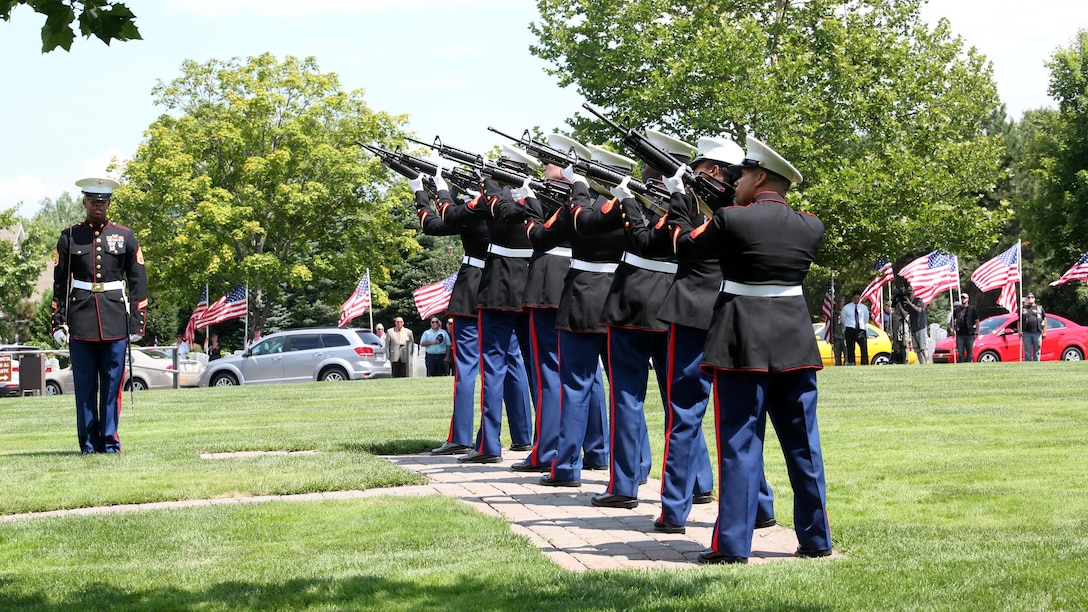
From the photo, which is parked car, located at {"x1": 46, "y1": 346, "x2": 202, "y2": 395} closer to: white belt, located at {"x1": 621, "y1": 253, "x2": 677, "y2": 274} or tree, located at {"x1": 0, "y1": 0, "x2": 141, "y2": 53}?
white belt, located at {"x1": 621, "y1": 253, "x2": 677, "y2": 274}

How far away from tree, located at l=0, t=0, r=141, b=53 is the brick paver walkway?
118 inches

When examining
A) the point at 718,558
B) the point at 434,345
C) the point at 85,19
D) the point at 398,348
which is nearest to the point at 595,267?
the point at 718,558

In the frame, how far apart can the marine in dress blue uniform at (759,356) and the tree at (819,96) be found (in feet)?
110

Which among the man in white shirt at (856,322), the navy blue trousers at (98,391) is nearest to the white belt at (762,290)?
the navy blue trousers at (98,391)

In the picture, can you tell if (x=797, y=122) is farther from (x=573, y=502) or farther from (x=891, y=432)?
(x=573, y=502)

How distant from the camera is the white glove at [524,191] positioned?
9547 mm

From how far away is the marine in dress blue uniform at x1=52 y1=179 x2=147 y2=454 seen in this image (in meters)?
11.0

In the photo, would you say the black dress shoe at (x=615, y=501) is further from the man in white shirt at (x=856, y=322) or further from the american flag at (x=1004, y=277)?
the american flag at (x=1004, y=277)

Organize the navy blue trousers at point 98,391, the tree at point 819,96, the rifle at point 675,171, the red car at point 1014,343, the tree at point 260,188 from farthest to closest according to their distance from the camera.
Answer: the tree at point 260,188
the tree at point 819,96
the red car at point 1014,343
the navy blue trousers at point 98,391
the rifle at point 675,171

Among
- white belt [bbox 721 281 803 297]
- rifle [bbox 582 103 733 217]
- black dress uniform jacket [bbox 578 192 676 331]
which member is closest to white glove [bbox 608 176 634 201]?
black dress uniform jacket [bbox 578 192 676 331]

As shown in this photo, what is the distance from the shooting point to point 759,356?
609 centimetres

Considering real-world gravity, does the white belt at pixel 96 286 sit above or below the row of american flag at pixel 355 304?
below

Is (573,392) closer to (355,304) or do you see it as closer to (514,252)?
(514,252)

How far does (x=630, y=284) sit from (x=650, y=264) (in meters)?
0.23
